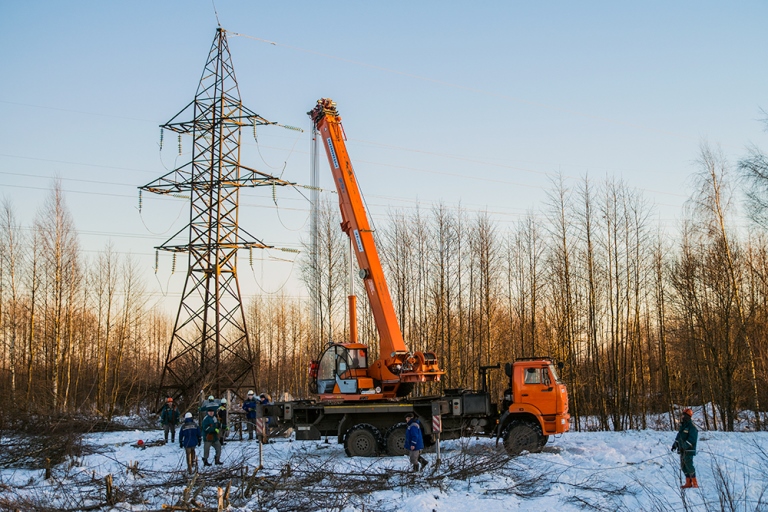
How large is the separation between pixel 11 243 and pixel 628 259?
29897mm

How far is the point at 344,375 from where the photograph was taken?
683 inches

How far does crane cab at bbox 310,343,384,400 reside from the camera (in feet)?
56.4

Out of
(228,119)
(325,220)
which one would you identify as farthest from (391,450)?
(325,220)

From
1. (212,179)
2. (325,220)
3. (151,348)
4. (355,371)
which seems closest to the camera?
(355,371)

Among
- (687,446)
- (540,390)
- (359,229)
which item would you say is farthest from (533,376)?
(359,229)

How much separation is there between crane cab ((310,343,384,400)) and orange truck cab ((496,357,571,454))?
139 inches

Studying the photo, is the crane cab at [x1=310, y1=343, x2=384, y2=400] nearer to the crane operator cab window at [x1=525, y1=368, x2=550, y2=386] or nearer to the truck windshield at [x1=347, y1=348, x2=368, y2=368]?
the truck windshield at [x1=347, y1=348, x2=368, y2=368]

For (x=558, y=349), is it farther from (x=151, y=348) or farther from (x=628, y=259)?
(x=151, y=348)

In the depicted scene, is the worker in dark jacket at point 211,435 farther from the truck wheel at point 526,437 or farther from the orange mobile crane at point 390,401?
the truck wheel at point 526,437

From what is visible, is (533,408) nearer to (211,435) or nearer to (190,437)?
(211,435)

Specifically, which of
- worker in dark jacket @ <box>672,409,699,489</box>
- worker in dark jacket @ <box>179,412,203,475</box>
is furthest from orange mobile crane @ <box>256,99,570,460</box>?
worker in dark jacket @ <box>672,409,699,489</box>

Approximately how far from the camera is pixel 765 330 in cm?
2805

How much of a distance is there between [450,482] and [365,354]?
19.0 ft

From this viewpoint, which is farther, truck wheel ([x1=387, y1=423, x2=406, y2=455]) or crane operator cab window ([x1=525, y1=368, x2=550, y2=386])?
crane operator cab window ([x1=525, y1=368, x2=550, y2=386])
